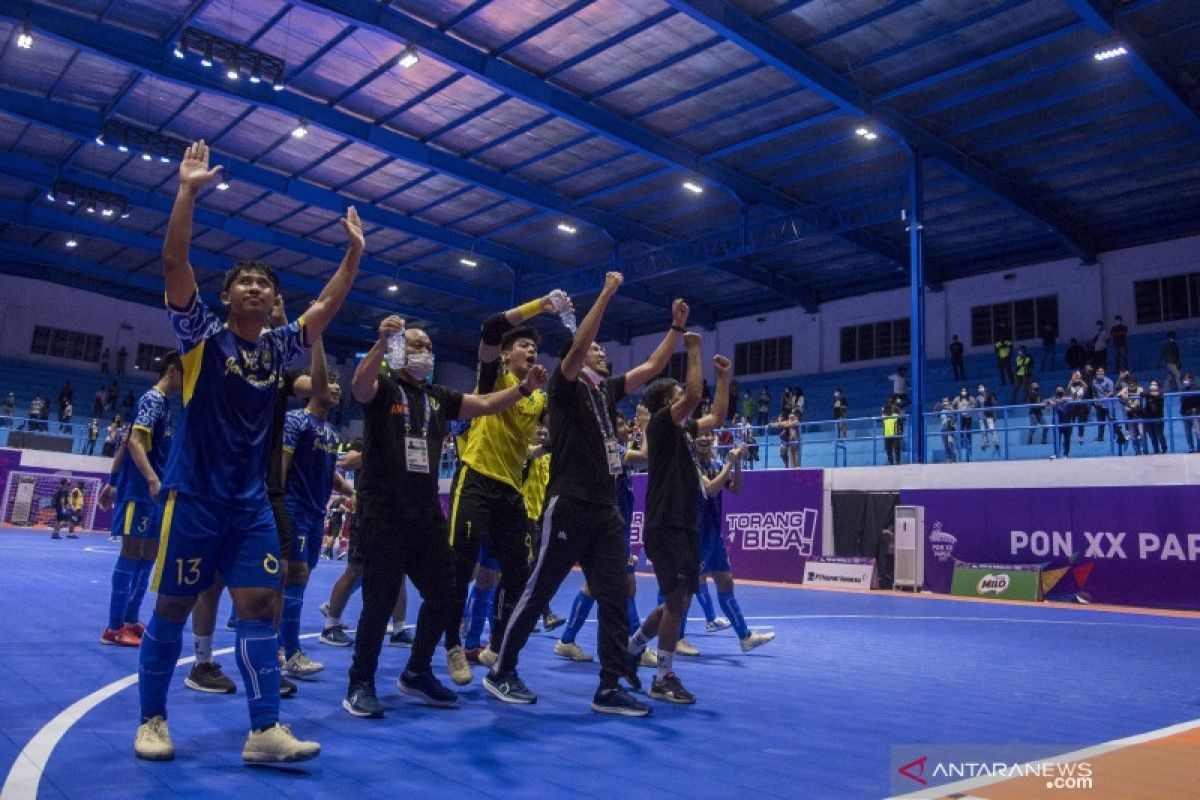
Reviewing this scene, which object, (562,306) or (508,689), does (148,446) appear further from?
(562,306)

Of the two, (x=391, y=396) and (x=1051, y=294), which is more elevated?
(x=1051, y=294)

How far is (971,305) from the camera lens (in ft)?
91.3

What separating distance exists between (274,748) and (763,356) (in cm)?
3057

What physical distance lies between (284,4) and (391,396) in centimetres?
1453

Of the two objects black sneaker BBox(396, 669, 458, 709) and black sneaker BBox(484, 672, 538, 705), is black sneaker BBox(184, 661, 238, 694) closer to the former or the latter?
black sneaker BBox(396, 669, 458, 709)

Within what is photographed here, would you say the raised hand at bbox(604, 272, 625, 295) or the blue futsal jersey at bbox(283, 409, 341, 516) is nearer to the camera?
the raised hand at bbox(604, 272, 625, 295)

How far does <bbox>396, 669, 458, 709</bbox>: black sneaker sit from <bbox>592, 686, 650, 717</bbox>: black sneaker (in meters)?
0.78

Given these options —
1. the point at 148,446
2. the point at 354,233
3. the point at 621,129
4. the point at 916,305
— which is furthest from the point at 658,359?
the point at 916,305

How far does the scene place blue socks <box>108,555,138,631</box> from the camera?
638cm

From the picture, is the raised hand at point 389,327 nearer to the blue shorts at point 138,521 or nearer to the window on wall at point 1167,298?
the blue shorts at point 138,521

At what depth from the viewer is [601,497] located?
15.8 feet

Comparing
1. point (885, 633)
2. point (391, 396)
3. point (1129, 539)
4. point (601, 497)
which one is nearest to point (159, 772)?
point (391, 396)

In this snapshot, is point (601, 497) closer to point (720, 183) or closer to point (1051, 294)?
point (720, 183)

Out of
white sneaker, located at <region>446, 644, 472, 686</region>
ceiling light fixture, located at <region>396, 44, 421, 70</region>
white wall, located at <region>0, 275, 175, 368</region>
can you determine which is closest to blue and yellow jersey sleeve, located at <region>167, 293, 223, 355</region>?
white sneaker, located at <region>446, 644, 472, 686</region>
